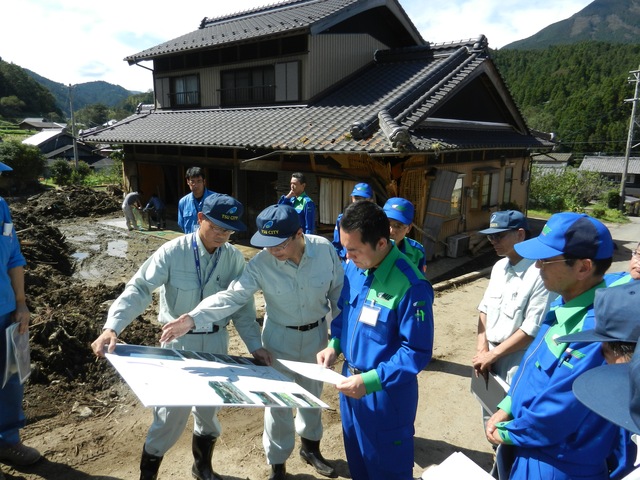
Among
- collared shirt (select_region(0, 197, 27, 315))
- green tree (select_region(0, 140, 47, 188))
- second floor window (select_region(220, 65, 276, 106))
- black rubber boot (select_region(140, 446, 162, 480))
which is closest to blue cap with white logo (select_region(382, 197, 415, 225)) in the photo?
black rubber boot (select_region(140, 446, 162, 480))

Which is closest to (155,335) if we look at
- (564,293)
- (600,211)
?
(564,293)

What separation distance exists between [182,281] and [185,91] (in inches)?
543

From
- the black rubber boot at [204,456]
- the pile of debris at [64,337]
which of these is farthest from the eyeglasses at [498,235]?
the pile of debris at [64,337]

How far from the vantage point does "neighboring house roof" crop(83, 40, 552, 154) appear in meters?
8.77

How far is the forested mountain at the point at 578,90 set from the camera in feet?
165

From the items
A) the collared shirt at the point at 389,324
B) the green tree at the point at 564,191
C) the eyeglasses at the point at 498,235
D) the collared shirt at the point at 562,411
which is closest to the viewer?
the collared shirt at the point at 562,411

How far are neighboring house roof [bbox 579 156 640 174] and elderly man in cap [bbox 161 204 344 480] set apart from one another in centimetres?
4583

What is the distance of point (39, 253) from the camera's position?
28.2 ft

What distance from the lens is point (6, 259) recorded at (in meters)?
3.07

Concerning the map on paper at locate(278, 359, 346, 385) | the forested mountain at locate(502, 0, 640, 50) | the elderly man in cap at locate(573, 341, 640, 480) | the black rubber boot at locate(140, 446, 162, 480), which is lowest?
the black rubber boot at locate(140, 446, 162, 480)

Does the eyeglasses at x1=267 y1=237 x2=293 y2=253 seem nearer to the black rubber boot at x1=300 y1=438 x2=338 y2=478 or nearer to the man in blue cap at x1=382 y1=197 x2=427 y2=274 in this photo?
the man in blue cap at x1=382 y1=197 x2=427 y2=274

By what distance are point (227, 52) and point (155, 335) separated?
10.7 m

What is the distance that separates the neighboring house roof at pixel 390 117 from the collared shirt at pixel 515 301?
504cm

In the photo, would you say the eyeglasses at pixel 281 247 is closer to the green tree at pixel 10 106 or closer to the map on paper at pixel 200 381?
the map on paper at pixel 200 381
